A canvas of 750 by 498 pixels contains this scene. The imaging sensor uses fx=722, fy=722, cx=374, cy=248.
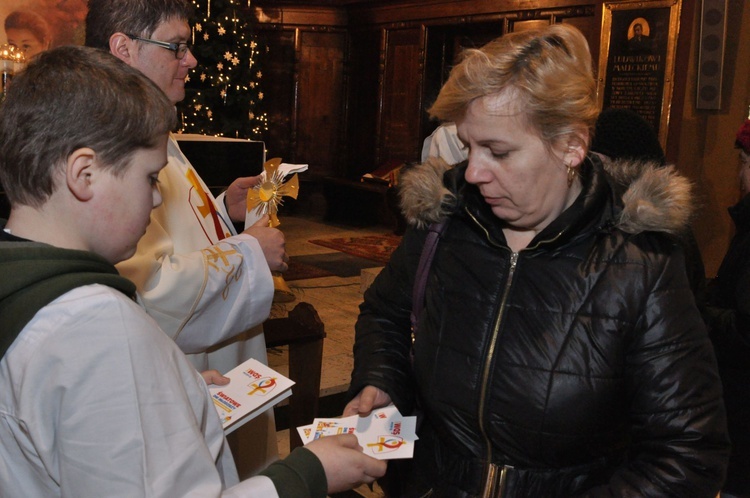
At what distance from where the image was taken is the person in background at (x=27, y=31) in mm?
8117

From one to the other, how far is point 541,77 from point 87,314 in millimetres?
1047

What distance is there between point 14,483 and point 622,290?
3.95 feet

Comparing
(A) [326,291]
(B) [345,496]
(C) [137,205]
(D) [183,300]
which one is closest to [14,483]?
(C) [137,205]

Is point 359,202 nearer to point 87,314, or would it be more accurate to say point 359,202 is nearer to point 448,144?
point 448,144

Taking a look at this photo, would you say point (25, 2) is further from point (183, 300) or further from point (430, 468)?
point (430, 468)

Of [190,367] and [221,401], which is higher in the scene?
[190,367]

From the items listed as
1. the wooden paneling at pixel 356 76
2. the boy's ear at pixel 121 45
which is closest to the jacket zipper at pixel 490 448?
the boy's ear at pixel 121 45

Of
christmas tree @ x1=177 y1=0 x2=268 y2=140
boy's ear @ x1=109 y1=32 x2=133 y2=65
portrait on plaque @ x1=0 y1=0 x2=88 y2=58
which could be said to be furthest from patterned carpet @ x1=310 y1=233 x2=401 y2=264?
boy's ear @ x1=109 y1=32 x2=133 y2=65

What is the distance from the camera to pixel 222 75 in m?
9.18

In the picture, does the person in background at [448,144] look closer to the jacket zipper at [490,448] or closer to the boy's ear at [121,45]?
the boy's ear at [121,45]

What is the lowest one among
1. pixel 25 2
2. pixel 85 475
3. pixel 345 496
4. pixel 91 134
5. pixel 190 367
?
pixel 345 496

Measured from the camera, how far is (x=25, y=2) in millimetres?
8164

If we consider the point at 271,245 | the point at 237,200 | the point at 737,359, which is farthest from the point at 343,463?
the point at 737,359

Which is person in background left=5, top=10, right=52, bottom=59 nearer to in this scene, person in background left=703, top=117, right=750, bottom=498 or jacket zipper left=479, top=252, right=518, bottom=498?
person in background left=703, top=117, right=750, bottom=498
